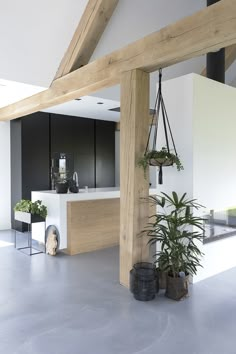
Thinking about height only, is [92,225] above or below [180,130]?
below

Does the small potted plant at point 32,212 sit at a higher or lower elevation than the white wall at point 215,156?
lower

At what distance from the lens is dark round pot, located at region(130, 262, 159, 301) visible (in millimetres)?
3117

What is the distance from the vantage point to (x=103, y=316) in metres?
2.78

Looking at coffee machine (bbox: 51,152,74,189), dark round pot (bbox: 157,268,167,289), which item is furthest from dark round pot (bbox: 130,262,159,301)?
coffee machine (bbox: 51,152,74,189)

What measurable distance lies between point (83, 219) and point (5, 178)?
3.03 m

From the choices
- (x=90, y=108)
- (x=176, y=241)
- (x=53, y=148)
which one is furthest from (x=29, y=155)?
(x=176, y=241)

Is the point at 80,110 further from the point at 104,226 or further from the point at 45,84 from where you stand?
the point at 104,226

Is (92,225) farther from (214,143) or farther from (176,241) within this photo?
(214,143)

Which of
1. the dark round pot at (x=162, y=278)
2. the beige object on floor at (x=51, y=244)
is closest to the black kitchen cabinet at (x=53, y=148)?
the beige object on floor at (x=51, y=244)

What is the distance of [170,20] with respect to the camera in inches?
202

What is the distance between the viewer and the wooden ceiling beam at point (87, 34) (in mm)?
4168

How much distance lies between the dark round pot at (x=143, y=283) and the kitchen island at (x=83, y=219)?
188 centimetres

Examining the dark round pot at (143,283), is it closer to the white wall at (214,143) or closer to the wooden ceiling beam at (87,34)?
the white wall at (214,143)

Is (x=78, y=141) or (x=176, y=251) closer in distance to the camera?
(x=176, y=251)
